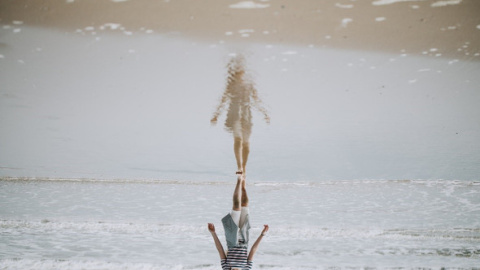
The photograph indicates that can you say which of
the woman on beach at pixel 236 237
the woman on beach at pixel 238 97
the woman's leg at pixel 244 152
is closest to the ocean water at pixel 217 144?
the woman on beach at pixel 238 97

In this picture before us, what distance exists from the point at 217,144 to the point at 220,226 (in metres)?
1.39

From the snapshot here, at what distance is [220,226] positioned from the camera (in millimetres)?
6133

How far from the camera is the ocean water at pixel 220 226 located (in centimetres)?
436

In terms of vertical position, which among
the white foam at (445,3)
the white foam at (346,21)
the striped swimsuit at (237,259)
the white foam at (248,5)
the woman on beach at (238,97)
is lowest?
the striped swimsuit at (237,259)

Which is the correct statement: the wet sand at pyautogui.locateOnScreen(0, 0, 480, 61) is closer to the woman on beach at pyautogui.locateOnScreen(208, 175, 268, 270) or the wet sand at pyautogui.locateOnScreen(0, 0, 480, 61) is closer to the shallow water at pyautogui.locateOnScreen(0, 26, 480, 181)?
the shallow water at pyautogui.locateOnScreen(0, 26, 480, 181)

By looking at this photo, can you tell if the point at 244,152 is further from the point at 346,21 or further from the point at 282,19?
the point at 346,21

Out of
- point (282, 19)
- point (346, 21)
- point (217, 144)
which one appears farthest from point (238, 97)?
point (217, 144)

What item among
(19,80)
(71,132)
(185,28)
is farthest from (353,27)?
(71,132)

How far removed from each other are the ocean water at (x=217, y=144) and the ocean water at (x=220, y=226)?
0.04 m

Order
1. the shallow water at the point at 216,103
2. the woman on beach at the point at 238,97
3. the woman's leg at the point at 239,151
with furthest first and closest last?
the shallow water at the point at 216,103 < the woman on beach at the point at 238,97 < the woman's leg at the point at 239,151

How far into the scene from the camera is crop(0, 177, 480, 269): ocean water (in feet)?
14.3

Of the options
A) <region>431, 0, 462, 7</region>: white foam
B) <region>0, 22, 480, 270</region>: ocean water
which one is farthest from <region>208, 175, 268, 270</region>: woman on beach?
<region>431, 0, 462, 7</region>: white foam

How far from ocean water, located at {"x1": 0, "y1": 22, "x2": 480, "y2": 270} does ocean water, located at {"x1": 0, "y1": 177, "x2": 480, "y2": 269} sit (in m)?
0.04

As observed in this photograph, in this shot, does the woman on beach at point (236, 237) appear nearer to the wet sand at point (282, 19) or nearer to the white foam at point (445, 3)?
the wet sand at point (282, 19)
